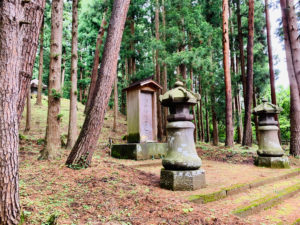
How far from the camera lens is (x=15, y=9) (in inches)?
93.9

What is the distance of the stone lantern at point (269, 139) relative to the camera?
6.26 metres

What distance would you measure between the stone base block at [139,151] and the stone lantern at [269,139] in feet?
10.9

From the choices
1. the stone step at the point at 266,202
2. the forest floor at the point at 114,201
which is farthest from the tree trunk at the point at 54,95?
the stone step at the point at 266,202

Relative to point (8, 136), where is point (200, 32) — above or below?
above

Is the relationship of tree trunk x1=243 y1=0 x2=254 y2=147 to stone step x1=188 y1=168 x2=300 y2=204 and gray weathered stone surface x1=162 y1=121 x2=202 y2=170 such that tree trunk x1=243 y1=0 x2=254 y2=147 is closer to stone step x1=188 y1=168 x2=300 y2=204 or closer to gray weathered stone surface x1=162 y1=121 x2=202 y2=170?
stone step x1=188 y1=168 x2=300 y2=204

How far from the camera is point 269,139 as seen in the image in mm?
6414

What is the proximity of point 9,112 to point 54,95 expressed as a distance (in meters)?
4.14

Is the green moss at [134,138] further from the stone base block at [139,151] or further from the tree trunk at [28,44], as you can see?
the tree trunk at [28,44]

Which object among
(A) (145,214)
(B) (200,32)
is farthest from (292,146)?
(A) (145,214)

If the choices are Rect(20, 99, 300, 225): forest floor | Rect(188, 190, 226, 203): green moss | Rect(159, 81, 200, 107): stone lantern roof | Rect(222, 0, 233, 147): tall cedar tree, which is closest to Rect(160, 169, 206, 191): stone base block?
Rect(20, 99, 300, 225): forest floor

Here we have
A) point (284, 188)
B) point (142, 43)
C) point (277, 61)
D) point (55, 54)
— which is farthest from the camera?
point (277, 61)

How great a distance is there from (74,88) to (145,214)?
21.3ft

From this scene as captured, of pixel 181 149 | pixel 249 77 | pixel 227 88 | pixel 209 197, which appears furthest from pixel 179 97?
pixel 249 77

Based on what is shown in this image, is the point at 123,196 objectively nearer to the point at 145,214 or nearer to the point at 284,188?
the point at 145,214
